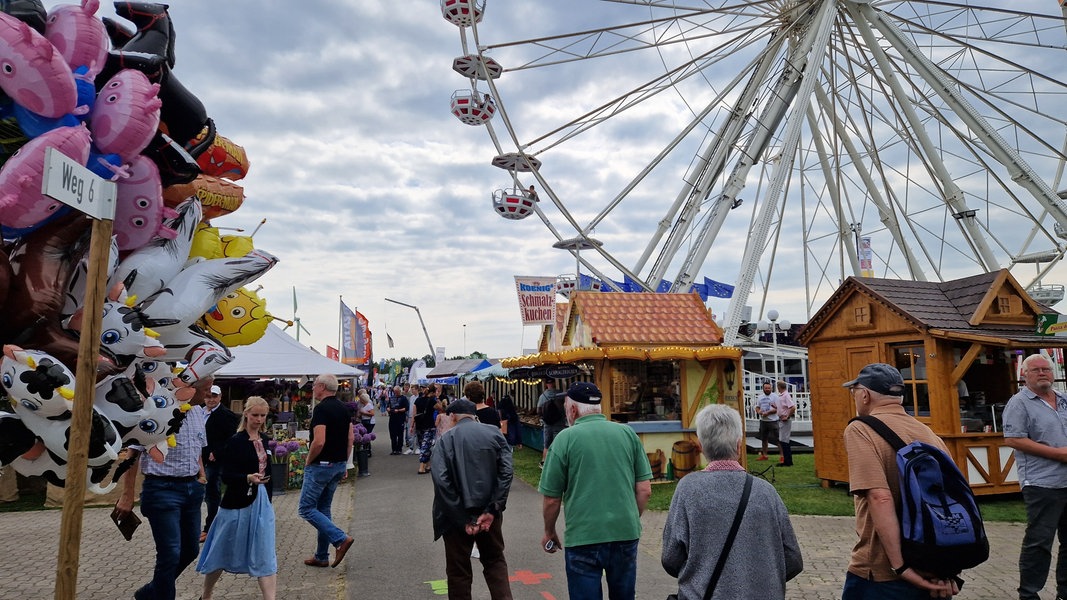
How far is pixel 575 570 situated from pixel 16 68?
12.4 ft

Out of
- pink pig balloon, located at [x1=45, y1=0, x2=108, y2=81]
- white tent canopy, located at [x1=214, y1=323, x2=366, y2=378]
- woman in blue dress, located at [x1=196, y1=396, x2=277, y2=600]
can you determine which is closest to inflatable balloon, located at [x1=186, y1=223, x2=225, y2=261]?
woman in blue dress, located at [x1=196, y1=396, x2=277, y2=600]

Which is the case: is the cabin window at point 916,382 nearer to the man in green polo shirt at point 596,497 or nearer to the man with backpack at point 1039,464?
the man with backpack at point 1039,464

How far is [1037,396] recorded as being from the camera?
4949mm

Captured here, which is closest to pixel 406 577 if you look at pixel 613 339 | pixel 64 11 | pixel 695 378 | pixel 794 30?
pixel 64 11

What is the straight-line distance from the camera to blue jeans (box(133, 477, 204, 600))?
4.77m

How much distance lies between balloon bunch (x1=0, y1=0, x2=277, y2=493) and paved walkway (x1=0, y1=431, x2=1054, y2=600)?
8.53 feet

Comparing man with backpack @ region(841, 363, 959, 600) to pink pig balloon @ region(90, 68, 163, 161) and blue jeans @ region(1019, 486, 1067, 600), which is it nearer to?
blue jeans @ region(1019, 486, 1067, 600)

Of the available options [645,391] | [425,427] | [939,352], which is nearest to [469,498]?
[939,352]

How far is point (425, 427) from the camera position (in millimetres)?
14148

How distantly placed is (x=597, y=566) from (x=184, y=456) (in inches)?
124

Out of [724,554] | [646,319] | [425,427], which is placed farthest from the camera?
[425,427]

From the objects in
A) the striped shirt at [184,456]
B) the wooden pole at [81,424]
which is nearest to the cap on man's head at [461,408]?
the striped shirt at [184,456]

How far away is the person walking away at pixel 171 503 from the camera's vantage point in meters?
4.78

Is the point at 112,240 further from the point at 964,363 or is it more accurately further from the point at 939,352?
the point at 964,363
